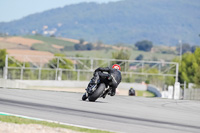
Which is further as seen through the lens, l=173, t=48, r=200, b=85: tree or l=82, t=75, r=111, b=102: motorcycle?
l=173, t=48, r=200, b=85: tree

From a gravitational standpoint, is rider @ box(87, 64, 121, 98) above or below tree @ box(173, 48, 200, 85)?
below

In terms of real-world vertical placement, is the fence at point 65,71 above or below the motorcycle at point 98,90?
above

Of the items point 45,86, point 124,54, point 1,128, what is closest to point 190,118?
point 1,128

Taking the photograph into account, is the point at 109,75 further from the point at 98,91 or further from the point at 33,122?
the point at 33,122

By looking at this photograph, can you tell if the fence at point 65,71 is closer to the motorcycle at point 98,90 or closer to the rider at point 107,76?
the motorcycle at point 98,90

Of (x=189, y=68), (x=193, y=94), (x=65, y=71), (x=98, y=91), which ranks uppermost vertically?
(x=189, y=68)

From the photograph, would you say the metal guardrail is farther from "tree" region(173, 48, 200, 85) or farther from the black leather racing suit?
the black leather racing suit

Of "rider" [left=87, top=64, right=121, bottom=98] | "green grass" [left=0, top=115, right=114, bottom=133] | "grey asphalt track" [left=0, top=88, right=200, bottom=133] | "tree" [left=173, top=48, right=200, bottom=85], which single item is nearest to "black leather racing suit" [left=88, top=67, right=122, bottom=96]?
"rider" [left=87, top=64, right=121, bottom=98]

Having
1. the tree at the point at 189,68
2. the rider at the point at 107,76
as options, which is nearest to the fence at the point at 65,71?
the tree at the point at 189,68

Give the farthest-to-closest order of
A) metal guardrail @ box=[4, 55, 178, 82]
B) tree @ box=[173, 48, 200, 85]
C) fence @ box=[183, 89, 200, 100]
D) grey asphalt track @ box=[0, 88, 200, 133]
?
tree @ box=[173, 48, 200, 85]
metal guardrail @ box=[4, 55, 178, 82]
fence @ box=[183, 89, 200, 100]
grey asphalt track @ box=[0, 88, 200, 133]

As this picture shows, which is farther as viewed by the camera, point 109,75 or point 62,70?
point 62,70

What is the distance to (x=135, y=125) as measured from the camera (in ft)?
36.3

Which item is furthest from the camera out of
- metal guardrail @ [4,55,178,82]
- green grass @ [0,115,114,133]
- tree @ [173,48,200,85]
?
tree @ [173,48,200,85]

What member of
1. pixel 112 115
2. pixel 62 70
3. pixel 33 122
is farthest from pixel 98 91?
pixel 62 70
